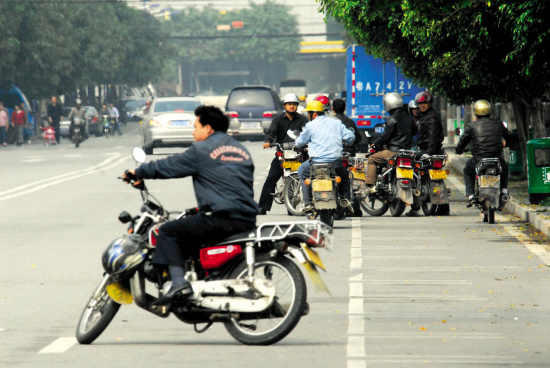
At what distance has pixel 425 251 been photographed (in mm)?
12727

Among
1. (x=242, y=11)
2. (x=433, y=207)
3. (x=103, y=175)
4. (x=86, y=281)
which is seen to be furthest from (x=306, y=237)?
(x=242, y=11)

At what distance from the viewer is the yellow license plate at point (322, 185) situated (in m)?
14.6

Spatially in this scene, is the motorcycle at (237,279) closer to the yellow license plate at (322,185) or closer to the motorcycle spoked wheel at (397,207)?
the yellow license plate at (322,185)

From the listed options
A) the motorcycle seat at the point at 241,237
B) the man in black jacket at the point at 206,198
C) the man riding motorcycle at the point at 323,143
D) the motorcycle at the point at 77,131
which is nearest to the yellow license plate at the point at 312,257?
the motorcycle seat at the point at 241,237

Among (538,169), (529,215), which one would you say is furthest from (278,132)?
(538,169)

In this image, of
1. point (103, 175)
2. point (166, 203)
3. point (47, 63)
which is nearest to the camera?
point (166, 203)

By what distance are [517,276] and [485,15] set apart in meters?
7.62

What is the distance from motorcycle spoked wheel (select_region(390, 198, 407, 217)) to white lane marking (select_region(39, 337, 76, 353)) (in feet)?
31.5

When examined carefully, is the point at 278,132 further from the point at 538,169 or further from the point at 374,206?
the point at 538,169

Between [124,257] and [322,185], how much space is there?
7.30m

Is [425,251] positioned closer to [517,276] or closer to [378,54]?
[517,276]

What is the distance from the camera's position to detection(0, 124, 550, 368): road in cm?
714

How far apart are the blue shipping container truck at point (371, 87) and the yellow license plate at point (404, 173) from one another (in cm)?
1444

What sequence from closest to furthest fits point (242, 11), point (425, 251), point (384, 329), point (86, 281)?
point (384, 329) < point (86, 281) < point (425, 251) < point (242, 11)
